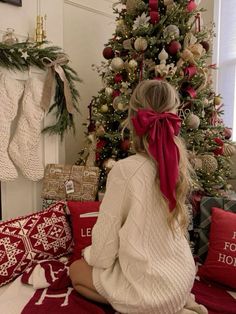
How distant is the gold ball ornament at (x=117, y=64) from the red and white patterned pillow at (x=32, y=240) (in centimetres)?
108

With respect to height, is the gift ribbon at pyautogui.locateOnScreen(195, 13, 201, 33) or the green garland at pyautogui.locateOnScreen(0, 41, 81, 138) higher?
the gift ribbon at pyautogui.locateOnScreen(195, 13, 201, 33)

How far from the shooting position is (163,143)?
1.21m

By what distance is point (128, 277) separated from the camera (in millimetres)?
1222

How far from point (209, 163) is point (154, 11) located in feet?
3.85

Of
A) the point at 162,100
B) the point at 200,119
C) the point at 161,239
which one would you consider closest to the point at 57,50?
the point at 200,119

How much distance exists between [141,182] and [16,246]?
914 mm

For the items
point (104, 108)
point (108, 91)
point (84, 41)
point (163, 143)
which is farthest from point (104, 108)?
point (163, 143)

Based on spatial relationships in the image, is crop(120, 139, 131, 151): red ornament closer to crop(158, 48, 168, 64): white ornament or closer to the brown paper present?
the brown paper present

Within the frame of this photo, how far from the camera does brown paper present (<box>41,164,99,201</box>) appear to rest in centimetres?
225

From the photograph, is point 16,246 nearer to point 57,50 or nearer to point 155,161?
point 155,161

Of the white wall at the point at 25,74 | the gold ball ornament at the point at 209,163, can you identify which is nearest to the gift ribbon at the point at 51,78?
the white wall at the point at 25,74

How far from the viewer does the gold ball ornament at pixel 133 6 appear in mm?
2203

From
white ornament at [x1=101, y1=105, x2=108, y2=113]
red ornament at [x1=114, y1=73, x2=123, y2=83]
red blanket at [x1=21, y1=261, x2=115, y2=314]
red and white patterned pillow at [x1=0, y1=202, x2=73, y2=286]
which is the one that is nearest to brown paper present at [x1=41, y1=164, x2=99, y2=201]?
red and white patterned pillow at [x1=0, y1=202, x2=73, y2=286]

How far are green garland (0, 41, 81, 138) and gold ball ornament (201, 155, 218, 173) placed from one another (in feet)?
3.54
